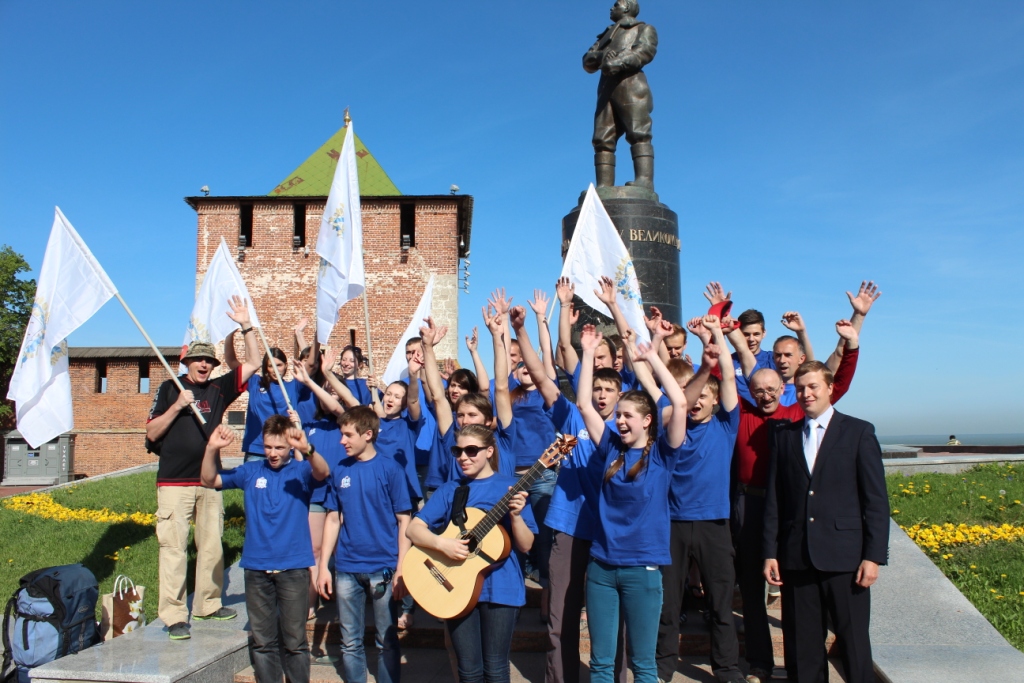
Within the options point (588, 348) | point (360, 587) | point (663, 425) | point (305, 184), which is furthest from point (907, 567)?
point (305, 184)

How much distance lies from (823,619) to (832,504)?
23.3 inches

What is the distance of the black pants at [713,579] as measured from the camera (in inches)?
164

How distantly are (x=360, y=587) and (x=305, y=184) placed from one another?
26075 mm

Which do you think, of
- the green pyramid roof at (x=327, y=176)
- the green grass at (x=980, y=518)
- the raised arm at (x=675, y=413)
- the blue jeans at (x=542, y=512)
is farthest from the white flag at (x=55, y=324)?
the green pyramid roof at (x=327, y=176)

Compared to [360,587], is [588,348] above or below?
above

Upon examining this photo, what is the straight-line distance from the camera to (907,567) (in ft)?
18.2

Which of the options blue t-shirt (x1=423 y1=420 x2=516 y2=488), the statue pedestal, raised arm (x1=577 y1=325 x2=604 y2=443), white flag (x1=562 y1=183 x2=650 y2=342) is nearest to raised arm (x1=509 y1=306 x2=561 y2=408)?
blue t-shirt (x1=423 y1=420 x2=516 y2=488)

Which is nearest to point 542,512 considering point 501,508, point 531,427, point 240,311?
point 531,427

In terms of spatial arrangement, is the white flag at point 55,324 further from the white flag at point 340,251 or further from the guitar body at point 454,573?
the guitar body at point 454,573

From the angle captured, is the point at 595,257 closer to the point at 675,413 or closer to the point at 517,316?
the point at 517,316

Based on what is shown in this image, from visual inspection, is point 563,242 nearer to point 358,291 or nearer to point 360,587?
point 358,291

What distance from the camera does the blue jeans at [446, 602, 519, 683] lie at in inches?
143

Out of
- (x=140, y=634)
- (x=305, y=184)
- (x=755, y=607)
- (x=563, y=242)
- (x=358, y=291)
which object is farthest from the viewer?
(x=305, y=184)

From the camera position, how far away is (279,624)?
4.37m
